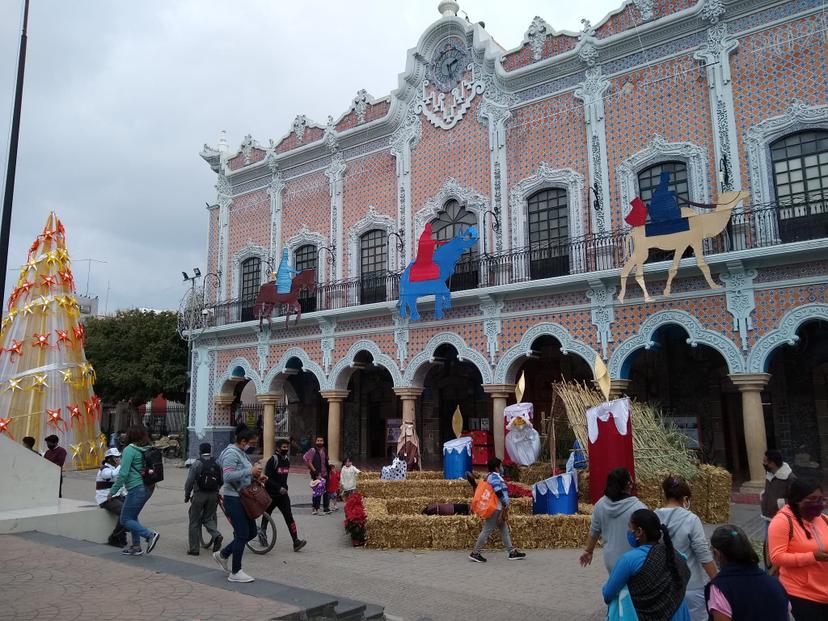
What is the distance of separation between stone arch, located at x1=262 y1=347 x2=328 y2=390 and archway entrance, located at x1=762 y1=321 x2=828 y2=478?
12021 millimetres

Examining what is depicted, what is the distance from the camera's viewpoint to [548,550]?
9.17 meters

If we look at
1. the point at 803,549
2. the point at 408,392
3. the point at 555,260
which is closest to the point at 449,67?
the point at 555,260

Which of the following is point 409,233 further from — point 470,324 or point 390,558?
point 390,558

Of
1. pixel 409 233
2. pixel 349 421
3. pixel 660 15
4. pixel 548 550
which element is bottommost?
pixel 548 550

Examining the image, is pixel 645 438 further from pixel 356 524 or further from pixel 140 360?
pixel 140 360

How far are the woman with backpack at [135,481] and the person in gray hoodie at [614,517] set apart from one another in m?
5.53

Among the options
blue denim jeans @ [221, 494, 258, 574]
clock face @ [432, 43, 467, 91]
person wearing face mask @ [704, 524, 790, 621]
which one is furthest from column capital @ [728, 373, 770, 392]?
clock face @ [432, 43, 467, 91]

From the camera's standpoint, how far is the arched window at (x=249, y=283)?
22953 mm

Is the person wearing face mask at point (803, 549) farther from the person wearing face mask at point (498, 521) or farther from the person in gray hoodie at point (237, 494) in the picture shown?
the person in gray hoodie at point (237, 494)

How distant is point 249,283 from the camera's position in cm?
2336

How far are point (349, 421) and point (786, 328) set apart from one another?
15.3 metres

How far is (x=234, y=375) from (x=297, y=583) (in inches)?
640

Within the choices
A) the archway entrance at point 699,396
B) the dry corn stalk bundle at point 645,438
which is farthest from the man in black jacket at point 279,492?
the archway entrance at point 699,396

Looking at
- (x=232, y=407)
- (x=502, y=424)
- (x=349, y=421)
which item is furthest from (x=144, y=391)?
(x=502, y=424)
